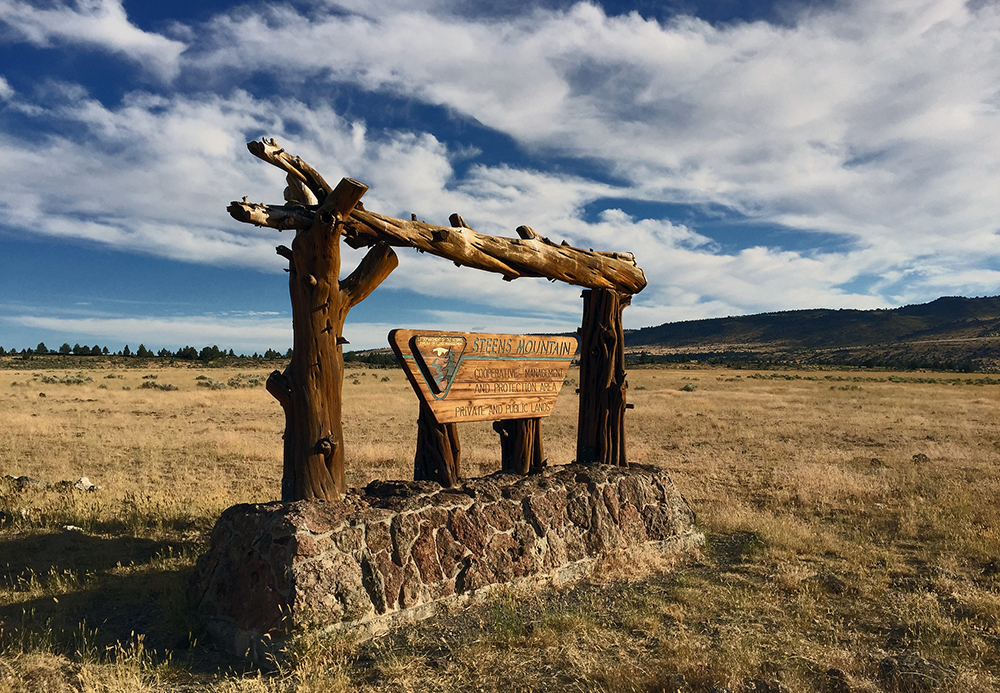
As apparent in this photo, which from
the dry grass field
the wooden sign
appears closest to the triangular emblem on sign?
the wooden sign

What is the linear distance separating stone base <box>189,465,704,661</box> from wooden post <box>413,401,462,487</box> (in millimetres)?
264

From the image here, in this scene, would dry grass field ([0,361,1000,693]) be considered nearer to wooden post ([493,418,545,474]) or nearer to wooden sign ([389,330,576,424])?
wooden post ([493,418,545,474])

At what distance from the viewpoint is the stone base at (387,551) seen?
4.81 m

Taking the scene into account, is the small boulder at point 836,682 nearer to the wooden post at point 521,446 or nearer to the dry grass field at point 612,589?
the dry grass field at point 612,589

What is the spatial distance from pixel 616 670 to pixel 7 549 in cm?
688

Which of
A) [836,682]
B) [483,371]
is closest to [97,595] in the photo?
[483,371]

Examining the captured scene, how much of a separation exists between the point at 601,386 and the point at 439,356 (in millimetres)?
2637

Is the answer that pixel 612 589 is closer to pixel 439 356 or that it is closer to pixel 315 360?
pixel 439 356

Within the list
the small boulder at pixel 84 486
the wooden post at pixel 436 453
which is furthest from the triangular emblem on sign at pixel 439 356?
the small boulder at pixel 84 486

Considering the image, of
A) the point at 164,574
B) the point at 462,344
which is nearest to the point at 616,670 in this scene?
the point at 462,344

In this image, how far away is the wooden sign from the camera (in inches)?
248

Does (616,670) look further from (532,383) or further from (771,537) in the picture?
(771,537)

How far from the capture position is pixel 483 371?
6887mm

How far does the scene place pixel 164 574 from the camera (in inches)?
253
